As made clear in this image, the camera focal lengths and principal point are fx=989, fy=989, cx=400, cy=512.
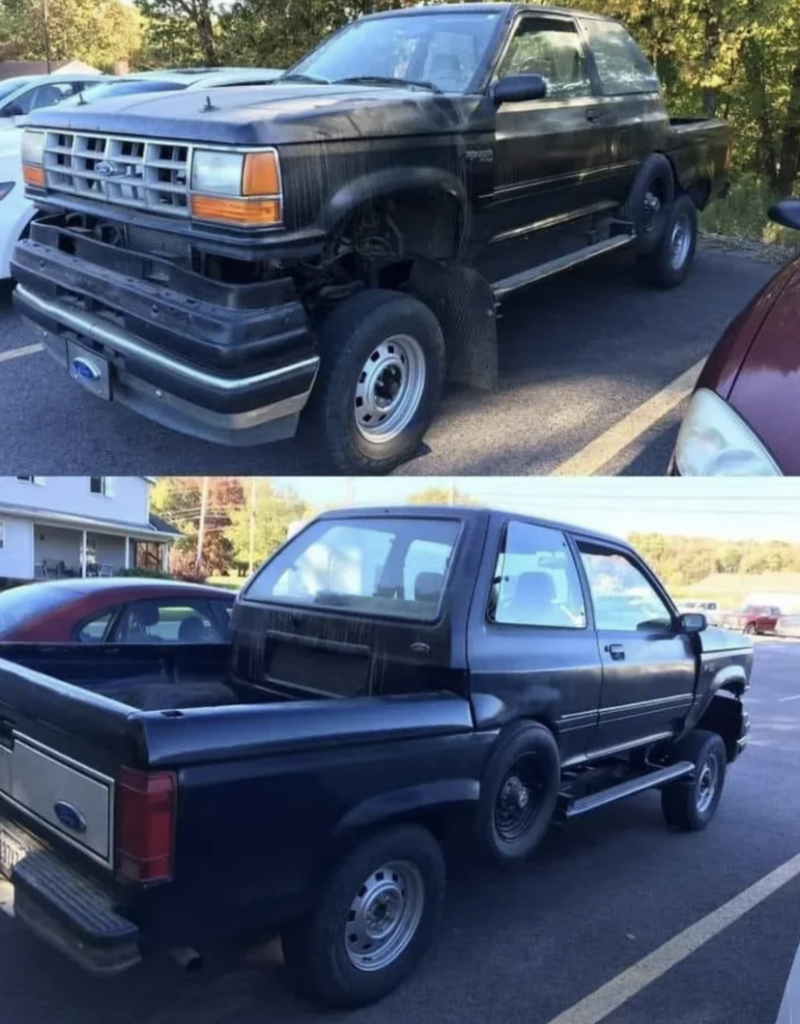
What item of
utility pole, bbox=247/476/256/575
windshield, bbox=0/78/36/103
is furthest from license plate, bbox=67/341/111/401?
windshield, bbox=0/78/36/103

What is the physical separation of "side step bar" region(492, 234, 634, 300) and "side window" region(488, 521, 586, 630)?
1736 millimetres

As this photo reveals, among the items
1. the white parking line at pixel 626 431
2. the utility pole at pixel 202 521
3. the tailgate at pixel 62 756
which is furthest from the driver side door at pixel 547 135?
the tailgate at pixel 62 756

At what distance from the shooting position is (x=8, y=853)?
10.5 ft

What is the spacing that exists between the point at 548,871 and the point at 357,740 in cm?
201

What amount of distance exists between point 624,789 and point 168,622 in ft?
9.07

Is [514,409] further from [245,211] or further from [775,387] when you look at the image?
[775,387]

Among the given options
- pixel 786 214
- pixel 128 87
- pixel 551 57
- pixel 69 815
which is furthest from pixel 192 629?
pixel 128 87

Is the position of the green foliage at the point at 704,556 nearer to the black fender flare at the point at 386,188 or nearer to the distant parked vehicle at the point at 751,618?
the distant parked vehicle at the point at 751,618

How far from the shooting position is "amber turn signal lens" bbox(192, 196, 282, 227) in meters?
3.89

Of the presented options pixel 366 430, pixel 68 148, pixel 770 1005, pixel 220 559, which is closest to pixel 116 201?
pixel 68 148

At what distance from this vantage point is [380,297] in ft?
14.8

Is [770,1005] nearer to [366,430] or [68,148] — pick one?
[366,430]

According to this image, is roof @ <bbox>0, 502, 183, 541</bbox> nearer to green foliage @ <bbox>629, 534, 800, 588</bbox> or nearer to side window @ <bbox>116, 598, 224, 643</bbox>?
side window @ <bbox>116, 598, 224, 643</bbox>

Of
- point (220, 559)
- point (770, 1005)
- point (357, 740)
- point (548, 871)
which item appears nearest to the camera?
point (357, 740)
